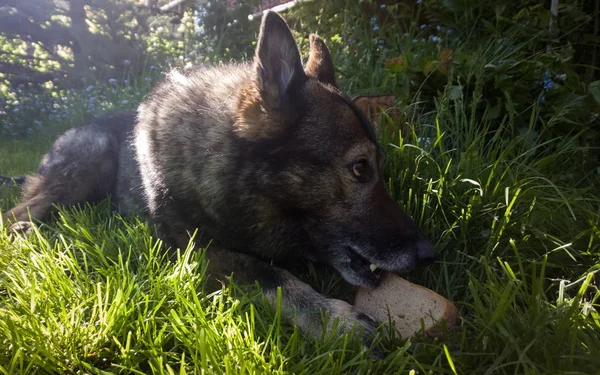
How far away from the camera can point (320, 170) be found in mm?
2285

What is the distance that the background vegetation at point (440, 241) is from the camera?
1.61m

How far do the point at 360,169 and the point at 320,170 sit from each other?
0.66ft

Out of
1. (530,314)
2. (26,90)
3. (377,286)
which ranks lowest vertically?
(26,90)

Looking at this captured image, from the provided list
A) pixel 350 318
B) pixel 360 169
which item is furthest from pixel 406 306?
pixel 360 169

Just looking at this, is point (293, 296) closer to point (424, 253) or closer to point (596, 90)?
point (424, 253)

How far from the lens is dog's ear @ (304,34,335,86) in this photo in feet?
9.32

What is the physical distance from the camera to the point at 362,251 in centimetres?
226

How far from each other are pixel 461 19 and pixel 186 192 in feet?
11.0

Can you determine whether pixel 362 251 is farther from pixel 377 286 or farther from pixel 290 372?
pixel 290 372

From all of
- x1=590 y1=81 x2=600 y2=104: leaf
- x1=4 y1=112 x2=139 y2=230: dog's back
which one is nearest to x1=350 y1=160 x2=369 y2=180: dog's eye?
x1=590 y1=81 x2=600 y2=104: leaf

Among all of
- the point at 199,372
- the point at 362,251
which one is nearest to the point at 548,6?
the point at 362,251

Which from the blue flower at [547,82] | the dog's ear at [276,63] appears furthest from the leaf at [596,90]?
the dog's ear at [276,63]

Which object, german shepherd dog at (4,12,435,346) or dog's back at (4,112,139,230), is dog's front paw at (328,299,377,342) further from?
dog's back at (4,112,139,230)

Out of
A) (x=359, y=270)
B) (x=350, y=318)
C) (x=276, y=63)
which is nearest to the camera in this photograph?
(x=350, y=318)
